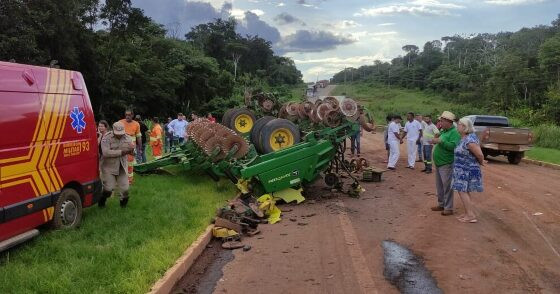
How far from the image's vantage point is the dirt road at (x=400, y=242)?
18.7 feet

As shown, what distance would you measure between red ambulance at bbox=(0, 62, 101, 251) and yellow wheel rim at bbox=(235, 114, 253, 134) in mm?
10048

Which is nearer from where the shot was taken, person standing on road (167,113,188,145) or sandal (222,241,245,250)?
sandal (222,241,245,250)

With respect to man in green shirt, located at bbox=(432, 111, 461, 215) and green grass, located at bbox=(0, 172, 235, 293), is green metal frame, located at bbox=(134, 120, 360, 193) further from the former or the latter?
man in green shirt, located at bbox=(432, 111, 461, 215)

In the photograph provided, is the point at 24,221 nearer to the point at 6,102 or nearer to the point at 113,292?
the point at 6,102

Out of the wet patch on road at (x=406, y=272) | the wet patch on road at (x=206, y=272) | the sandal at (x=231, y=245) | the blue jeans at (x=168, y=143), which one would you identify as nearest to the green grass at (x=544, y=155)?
the blue jeans at (x=168, y=143)

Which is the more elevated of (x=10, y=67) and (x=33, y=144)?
(x=10, y=67)

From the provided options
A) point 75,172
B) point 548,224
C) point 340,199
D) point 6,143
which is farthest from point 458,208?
point 6,143

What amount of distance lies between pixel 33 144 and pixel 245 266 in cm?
297

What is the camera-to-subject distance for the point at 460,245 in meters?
7.10

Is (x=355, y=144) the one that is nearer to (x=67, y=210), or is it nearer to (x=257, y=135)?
(x=257, y=135)

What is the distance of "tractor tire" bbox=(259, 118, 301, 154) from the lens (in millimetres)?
12836

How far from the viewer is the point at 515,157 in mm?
18438

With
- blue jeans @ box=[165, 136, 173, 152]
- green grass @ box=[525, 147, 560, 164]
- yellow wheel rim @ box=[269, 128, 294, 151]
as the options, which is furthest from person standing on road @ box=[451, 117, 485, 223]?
blue jeans @ box=[165, 136, 173, 152]

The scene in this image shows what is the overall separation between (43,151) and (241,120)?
11.7 metres
